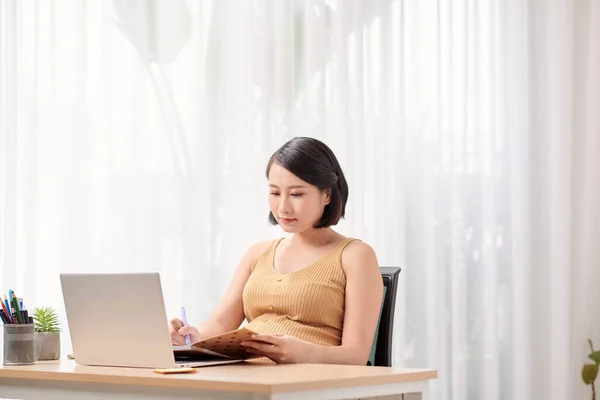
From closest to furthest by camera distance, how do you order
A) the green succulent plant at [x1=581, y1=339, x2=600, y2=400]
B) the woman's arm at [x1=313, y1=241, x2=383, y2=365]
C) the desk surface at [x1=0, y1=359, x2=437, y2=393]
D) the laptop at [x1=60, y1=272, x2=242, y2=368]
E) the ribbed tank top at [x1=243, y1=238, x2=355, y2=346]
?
1. the desk surface at [x1=0, y1=359, x2=437, y2=393]
2. the laptop at [x1=60, y1=272, x2=242, y2=368]
3. the woman's arm at [x1=313, y1=241, x2=383, y2=365]
4. the ribbed tank top at [x1=243, y1=238, x2=355, y2=346]
5. the green succulent plant at [x1=581, y1=339, x2=600, y2=400]

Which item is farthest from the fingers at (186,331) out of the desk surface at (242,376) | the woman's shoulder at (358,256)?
the woman's shoulder at (358,256)

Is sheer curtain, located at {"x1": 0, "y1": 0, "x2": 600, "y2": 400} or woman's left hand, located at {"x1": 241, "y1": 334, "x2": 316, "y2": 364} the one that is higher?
sheer curtain, located at {"x1": 0, "y1": 0, "x2": 600, "y2": 400}

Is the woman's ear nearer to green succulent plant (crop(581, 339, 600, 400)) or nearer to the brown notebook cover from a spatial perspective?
the brown notebook cover

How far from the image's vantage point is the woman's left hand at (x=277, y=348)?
1816 millimetres

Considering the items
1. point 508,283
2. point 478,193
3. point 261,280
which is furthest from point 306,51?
point 261,280

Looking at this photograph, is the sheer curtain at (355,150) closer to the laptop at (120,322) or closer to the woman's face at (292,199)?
the woman's face at (292,199)

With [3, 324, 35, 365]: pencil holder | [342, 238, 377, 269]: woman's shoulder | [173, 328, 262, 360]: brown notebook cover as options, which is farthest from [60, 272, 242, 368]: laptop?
[342, 238, 377, 269]: woman's shoulder

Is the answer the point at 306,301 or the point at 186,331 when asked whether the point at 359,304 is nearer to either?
the point at 306,301

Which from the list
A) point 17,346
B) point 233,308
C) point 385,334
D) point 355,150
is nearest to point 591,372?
point 385,334

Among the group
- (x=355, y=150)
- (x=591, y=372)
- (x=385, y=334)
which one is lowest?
(x=591, y=372)

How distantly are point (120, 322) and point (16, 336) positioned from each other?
293 millimetres

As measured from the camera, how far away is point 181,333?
208 centimetres

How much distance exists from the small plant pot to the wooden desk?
0.45 feet

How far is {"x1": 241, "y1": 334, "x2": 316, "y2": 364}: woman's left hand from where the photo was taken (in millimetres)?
1816
